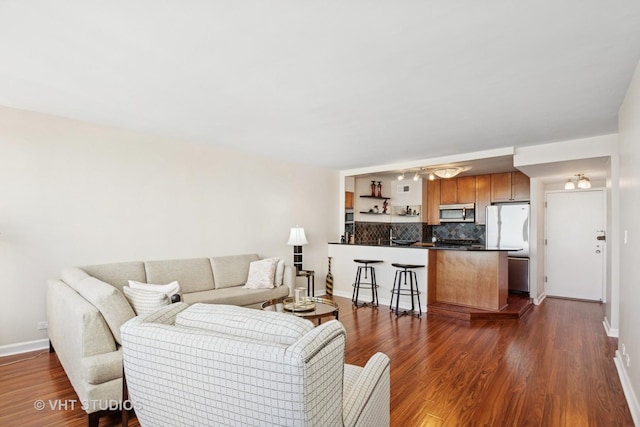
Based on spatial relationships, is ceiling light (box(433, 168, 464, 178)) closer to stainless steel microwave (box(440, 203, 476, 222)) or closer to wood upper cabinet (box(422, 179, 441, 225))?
stainless steel microwave (box(440, 203, 476, 222))

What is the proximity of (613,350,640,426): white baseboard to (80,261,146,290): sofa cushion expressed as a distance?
440cm

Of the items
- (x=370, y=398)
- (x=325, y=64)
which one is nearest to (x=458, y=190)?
(x=325, y=64)

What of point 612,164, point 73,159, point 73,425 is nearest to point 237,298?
point 73,425

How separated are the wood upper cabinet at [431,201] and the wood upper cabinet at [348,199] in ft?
5.34

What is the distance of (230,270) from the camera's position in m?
4.66

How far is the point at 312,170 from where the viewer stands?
6.27 meters

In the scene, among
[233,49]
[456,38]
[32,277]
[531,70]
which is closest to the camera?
[456,38]

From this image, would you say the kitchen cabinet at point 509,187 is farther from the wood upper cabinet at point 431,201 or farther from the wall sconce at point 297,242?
the wall sconce at point 297,242

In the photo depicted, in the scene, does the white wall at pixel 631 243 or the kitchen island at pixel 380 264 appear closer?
the white wall at pixel 631 243

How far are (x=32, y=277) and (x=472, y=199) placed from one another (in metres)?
6.84

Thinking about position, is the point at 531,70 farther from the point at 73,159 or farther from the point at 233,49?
the point at 73,159

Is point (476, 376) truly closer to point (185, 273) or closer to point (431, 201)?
point (185, 273)

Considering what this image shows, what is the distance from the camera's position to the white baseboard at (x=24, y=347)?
3242 mm

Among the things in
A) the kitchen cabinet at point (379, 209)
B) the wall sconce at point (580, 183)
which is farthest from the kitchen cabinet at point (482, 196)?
the kitchen cabinet at point (379, 209)
